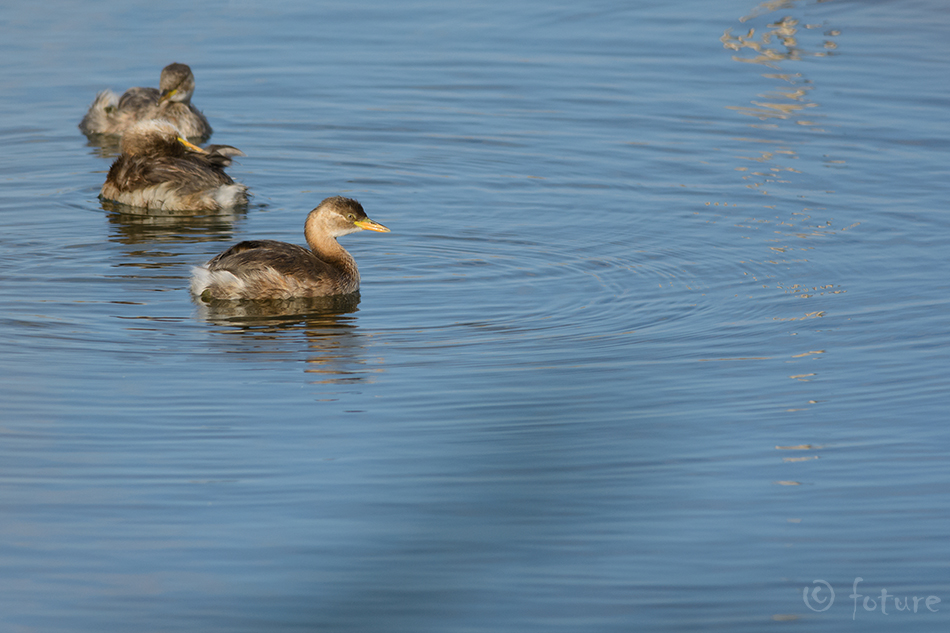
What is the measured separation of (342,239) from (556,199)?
2172mm

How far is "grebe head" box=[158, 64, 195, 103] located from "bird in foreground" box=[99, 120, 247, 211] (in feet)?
8.28

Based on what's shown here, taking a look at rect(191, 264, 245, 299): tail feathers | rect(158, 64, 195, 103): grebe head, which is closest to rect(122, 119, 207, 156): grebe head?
rect(158, 64, 195, 103): grebe head

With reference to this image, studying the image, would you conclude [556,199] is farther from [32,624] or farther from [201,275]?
[32,624]

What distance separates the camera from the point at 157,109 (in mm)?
16531

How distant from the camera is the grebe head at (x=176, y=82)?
16.6 meters

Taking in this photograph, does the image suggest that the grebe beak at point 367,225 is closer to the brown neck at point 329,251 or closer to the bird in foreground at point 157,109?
the brown neck at point 329,251

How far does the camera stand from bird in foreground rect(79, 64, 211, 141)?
16484mm

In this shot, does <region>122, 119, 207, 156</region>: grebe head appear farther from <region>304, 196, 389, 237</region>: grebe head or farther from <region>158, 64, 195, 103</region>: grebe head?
<region>304, 196, 389, 237</region>: grebe head

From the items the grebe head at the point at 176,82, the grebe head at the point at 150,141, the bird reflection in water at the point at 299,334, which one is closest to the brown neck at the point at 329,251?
the bird reflection in water at the point at 299,334

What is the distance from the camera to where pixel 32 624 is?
5.33 m

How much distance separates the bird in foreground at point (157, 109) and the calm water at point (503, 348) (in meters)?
0.41

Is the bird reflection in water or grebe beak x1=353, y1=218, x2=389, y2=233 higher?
grebe beak x1=353, y1=218, x2=389, y2=233

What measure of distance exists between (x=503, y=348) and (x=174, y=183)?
578cm

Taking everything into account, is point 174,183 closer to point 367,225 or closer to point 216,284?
point 367,225
